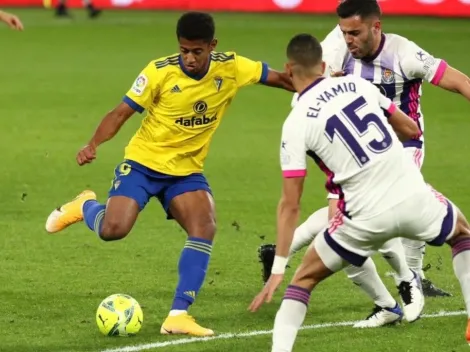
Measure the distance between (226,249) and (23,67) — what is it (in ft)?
40.4

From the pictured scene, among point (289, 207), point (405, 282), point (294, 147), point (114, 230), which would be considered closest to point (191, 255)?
point (114, 230)

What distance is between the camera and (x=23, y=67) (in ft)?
70.4

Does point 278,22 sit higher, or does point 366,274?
point 366,274

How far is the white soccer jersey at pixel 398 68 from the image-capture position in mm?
8047

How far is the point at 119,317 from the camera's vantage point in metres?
7.35

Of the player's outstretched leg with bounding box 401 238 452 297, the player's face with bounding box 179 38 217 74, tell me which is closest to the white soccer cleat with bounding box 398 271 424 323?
the player's outstretched leg with bounding box 401 238 452 297

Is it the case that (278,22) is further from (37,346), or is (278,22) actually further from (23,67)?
(37,346)

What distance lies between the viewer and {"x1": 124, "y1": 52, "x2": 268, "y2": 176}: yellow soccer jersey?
7762 mm

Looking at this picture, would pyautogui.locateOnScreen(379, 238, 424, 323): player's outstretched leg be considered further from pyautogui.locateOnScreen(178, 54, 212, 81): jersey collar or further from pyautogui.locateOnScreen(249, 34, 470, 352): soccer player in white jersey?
pyautogui.locateOnScreen(178, 54, 212, 81): jersey collar

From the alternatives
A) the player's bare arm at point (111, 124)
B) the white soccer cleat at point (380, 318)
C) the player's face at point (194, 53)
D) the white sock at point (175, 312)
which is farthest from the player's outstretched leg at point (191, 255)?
the white soccer cleat at point (380, 318)

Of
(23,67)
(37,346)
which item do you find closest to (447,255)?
(37,346)

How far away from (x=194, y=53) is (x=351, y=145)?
65.0 inches

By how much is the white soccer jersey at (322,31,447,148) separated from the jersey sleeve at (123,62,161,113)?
1.27 metres

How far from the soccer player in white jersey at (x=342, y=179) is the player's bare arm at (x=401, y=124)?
25 cm
